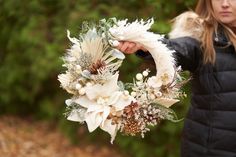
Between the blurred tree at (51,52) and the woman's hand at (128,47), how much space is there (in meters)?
1.89

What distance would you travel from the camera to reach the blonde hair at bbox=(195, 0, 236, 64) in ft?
7.97

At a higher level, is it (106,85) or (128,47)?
(128,47)

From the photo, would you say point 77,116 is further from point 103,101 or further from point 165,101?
point 165,101

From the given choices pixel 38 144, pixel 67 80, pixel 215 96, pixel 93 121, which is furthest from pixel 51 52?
pixel 93 121

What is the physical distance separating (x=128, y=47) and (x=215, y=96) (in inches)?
22.2

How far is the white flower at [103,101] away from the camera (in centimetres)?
203

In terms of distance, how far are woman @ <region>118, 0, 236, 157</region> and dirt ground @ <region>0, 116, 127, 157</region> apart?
256 cm

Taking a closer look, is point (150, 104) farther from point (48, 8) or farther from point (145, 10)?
point (48, 8)

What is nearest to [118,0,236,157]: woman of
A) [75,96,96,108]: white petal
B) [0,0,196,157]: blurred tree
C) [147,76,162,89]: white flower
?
[147,76,162,89]: white flower

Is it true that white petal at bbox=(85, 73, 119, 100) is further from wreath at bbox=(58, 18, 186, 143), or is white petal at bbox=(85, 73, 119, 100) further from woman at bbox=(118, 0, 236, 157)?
woman at bbox=(118, 0, 236, 157)

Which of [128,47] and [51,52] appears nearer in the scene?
[128,47]

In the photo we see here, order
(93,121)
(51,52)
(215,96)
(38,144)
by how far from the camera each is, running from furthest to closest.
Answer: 1. (38,144)
2. (51,52)
3. (215,96)
4. (93,121)

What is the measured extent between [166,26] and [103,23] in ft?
6.73

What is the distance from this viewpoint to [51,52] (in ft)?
15.9
